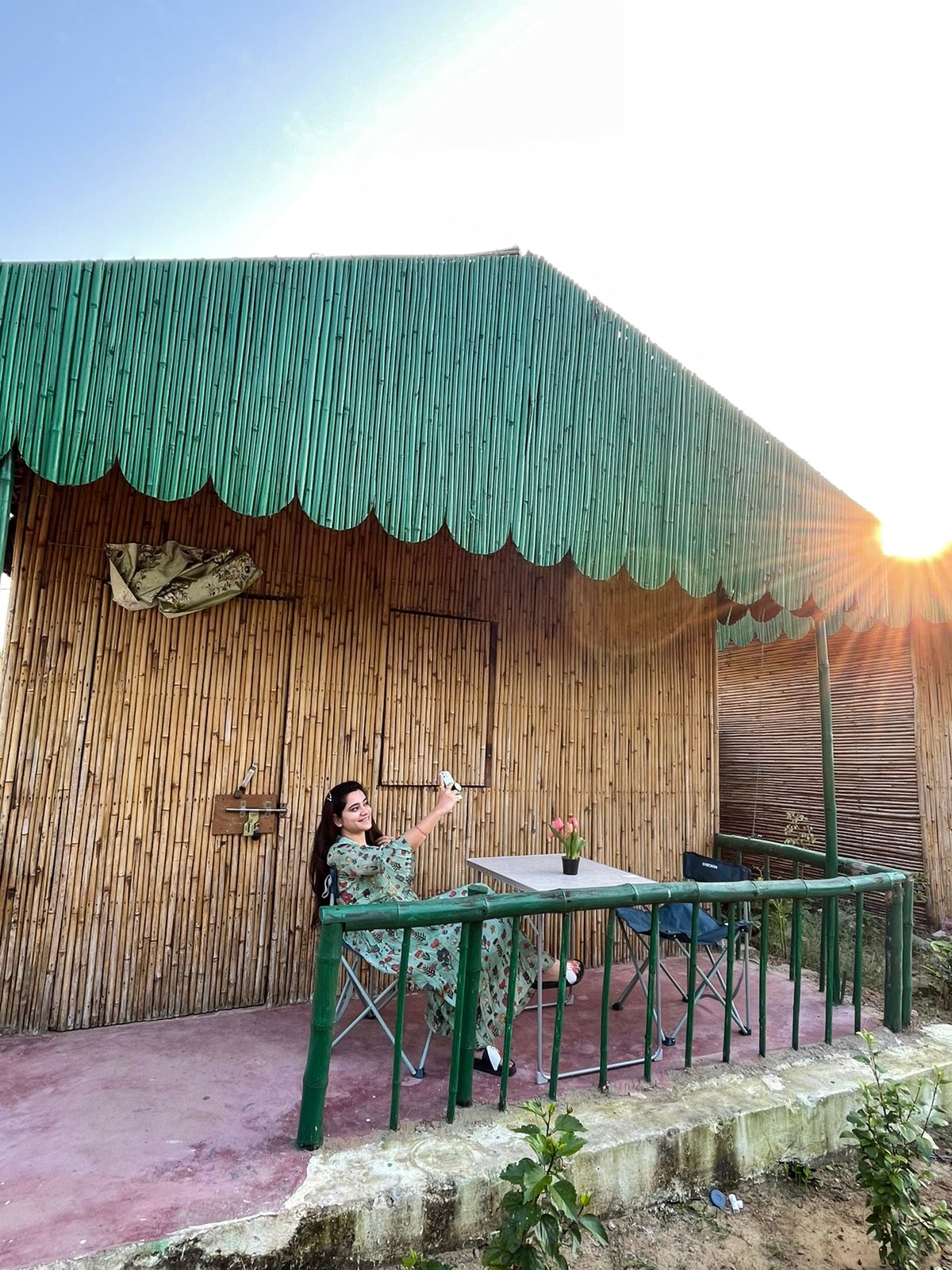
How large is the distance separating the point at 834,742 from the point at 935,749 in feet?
3.96

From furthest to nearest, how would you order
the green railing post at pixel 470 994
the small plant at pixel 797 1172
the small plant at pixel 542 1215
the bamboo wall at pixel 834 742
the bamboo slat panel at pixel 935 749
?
the bamboo wall at pixel 834 742 < the bamboo slat panel at pixel 935 749 < the small plant at pixel 797 1172 < the green railing post at pixel 470 994 < the small plant at pixel 542 1215

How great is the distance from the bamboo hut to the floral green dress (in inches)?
37.9

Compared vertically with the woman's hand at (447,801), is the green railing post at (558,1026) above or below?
below

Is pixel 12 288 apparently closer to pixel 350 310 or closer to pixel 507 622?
pixel 350 310

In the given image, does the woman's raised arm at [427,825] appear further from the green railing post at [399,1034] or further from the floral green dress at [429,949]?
the green railing post at [399,1034]

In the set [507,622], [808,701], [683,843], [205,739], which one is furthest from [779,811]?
[205,739]

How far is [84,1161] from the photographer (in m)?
2.47

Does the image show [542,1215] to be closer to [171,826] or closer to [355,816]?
[355,816]

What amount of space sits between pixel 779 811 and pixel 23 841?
8441 mm

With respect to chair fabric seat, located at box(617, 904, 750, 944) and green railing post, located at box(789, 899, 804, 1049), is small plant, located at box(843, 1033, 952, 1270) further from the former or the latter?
chair fabric seat, located at box(617, 904, 750, 944)

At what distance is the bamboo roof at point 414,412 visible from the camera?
3062mm

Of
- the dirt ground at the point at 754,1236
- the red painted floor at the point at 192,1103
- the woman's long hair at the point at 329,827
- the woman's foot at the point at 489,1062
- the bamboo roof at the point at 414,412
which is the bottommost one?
the dirt ground at the point at 754,1236

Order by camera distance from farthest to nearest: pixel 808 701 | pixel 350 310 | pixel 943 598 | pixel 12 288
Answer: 1. pixel 808 701
2. pixel 943 598
3. pixel 350 310
4. pixel 12 288

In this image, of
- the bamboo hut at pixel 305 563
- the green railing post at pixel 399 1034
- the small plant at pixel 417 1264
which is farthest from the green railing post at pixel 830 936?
the small plant at pixel 417 1264
